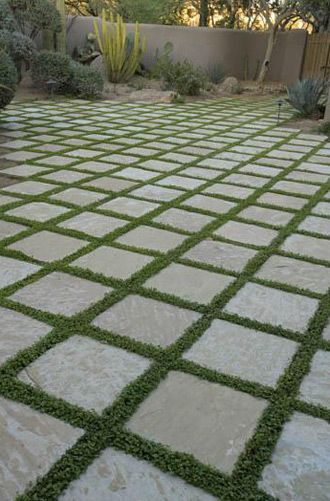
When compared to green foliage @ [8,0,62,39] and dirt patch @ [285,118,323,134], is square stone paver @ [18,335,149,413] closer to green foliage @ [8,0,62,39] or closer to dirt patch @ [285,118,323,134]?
dirt patch @ [285,118,323,134]

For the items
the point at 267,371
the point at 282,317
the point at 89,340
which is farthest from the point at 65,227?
→ the point at 267,371

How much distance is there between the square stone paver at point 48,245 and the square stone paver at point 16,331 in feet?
2.04

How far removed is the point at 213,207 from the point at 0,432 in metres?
2.52

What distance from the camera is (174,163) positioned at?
4.95 m

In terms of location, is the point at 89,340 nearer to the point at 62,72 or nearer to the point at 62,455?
the point at 62,455

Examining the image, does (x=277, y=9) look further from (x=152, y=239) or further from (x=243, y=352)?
(x=243, y=352)

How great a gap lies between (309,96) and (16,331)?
6.85m

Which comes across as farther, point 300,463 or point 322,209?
point 322,209

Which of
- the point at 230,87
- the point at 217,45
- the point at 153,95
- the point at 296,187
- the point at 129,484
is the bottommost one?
the point at 129,484

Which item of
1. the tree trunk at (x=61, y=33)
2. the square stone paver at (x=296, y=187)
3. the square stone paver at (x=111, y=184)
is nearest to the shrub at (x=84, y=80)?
the tree trunk at (x=61, y=33)

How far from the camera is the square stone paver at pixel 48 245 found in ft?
9.36

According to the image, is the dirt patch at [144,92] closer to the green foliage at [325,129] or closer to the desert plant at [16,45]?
the desert plant at [16,45]

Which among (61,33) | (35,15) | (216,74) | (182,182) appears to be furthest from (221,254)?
(216,74)

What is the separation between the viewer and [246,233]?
3.30 m
